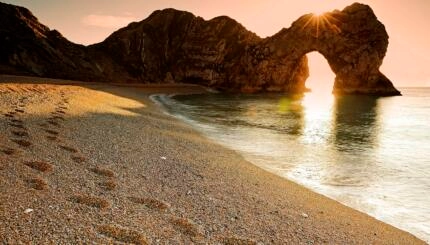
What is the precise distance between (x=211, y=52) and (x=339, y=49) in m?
53.2

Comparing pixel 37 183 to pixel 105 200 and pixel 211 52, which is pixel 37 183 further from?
pixel 211 52

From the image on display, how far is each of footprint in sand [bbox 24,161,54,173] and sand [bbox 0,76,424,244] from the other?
0.10 ft

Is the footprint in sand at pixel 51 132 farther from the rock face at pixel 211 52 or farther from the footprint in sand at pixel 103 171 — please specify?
the rock face at pixel 211 52

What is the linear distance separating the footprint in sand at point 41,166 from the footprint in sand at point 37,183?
1.00m

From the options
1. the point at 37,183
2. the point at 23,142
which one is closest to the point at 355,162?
the point at 37,183

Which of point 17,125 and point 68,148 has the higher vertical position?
A: point 17,125

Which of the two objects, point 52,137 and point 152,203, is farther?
point 52,137

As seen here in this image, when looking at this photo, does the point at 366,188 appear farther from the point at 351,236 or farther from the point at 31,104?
the point at 31,104

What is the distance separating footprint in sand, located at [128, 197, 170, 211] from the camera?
9.79m

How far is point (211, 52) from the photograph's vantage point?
14975 centimetres

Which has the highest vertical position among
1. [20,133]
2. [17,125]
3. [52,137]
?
[17,125]

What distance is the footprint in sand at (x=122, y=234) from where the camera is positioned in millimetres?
7547

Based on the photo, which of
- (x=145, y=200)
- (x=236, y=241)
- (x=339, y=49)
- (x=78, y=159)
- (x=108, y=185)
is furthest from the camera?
(x=339, y=49)

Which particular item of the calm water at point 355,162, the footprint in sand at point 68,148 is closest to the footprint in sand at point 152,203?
the footprint in sand at point 68,148
